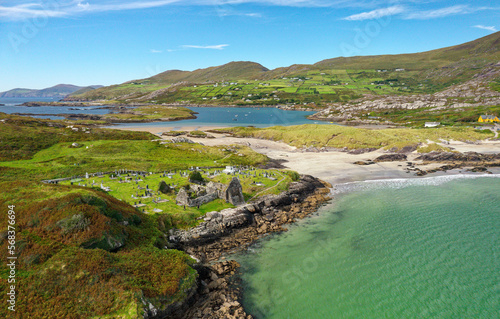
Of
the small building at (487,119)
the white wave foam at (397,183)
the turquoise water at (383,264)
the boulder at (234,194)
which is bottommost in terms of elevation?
the turquoise water at (383,264)

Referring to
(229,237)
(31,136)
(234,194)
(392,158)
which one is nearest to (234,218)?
(229,237)

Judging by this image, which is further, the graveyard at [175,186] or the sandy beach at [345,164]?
the sandy beach at [345,164]

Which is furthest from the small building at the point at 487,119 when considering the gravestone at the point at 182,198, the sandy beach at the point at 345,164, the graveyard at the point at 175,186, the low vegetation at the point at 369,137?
the gravestone at the point at 182,198

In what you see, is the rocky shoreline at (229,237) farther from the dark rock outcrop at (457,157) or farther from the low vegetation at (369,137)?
the low vegetation at (369,137)

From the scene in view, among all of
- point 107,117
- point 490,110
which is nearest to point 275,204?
point 490,110

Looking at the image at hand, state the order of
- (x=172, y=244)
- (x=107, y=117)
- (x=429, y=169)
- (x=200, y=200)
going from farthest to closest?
(x=107, y=117) → (x=429, y=169) → (x=200, y=200) → (x=172, y=244)

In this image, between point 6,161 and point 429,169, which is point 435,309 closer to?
point 429,169

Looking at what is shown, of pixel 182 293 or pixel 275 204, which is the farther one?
pixel 275 204
